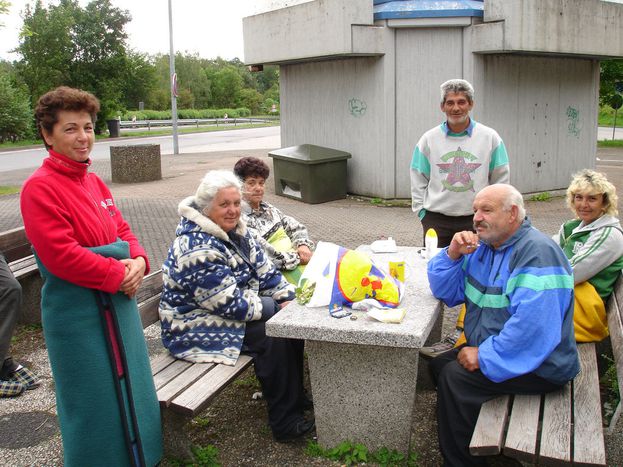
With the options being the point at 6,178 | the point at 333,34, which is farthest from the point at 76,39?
the point at 333,34

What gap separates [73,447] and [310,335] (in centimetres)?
116

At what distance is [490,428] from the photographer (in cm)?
282

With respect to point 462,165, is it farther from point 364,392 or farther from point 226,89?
point 226,89

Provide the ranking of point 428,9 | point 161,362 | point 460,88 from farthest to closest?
1. point 428,9
2. point 460,88
3. point 161,362

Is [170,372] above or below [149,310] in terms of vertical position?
below

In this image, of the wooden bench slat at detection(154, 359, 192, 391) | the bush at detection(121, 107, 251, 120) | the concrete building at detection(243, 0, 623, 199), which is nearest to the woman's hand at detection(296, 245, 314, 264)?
the wooden bench slat at detection(154, 359, 192, 391)

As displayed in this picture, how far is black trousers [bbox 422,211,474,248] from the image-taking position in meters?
4.76

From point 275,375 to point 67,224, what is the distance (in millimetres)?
1438

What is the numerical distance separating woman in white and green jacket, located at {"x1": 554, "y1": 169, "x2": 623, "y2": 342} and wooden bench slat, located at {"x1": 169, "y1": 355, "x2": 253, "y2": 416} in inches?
78.1

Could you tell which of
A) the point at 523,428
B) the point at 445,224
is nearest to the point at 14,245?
the point at 445,224

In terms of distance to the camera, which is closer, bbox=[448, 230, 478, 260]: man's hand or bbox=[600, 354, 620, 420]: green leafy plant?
bbox=[448, 230, 478, 260]: man's hand

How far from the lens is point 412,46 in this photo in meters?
10.4

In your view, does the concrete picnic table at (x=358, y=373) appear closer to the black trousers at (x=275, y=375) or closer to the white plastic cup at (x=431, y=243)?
the black trousers at (x=275, y=375)

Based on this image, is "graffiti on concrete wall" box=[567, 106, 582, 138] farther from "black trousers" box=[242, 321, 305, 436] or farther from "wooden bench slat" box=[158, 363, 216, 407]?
"wooden bench slat" box=[158, 363, 216, 407]
